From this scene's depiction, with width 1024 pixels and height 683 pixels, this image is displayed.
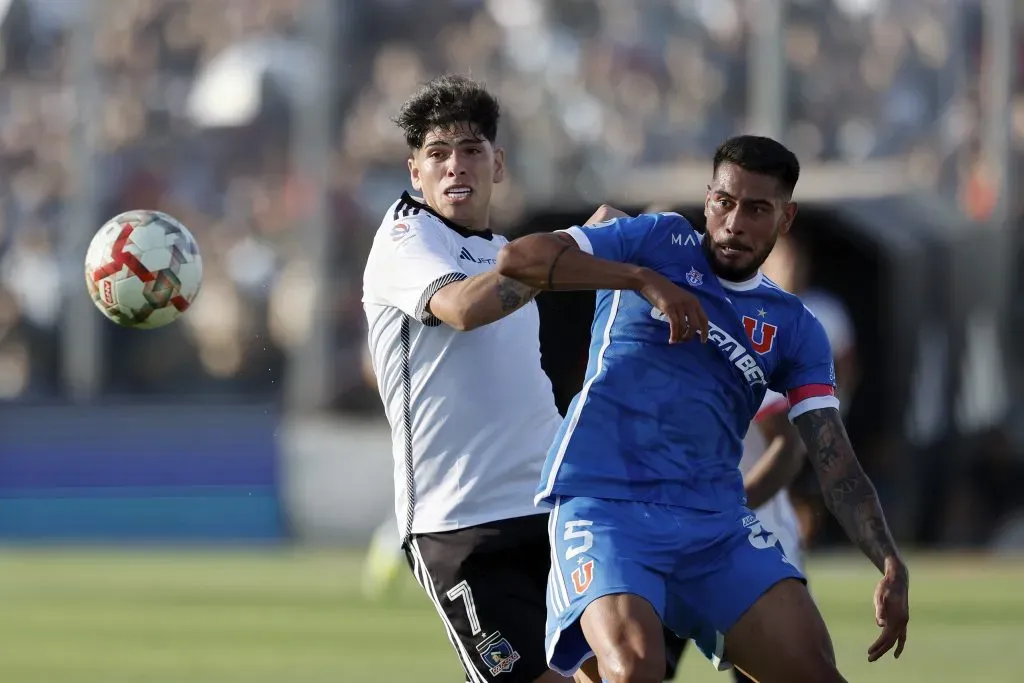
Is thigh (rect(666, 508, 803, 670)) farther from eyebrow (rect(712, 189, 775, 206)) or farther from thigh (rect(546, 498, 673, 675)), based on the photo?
eyebrow (rect(712, 189, 775, 206))

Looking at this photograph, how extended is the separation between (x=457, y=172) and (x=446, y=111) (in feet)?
0.71

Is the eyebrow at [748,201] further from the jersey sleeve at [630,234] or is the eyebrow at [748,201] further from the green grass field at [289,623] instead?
the green grass field at [289,623]

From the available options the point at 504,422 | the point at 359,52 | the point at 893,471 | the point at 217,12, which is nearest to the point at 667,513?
the point at 504,422

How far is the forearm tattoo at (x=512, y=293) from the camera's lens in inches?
229

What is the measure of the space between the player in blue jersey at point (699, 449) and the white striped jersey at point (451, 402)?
274 millimetres

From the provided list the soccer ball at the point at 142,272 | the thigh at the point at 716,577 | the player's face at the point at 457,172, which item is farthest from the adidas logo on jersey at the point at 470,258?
the soccer ball at the point at 142,272

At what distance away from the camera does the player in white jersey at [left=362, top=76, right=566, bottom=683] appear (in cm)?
626

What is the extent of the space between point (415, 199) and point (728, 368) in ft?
4.04

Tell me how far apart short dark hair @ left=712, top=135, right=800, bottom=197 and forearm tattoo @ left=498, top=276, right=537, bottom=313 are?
81 centimetres

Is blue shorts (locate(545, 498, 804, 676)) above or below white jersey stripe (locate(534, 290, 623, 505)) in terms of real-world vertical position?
below

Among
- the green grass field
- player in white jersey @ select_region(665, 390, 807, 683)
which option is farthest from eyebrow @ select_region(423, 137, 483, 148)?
the green grass field

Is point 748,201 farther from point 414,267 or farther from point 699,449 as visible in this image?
point 414,267

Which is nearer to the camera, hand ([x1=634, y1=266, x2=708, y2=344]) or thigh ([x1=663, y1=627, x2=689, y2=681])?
hand ([x1=634, y1=266, x2=708, y2=344])

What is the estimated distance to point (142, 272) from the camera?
22.9 feet
